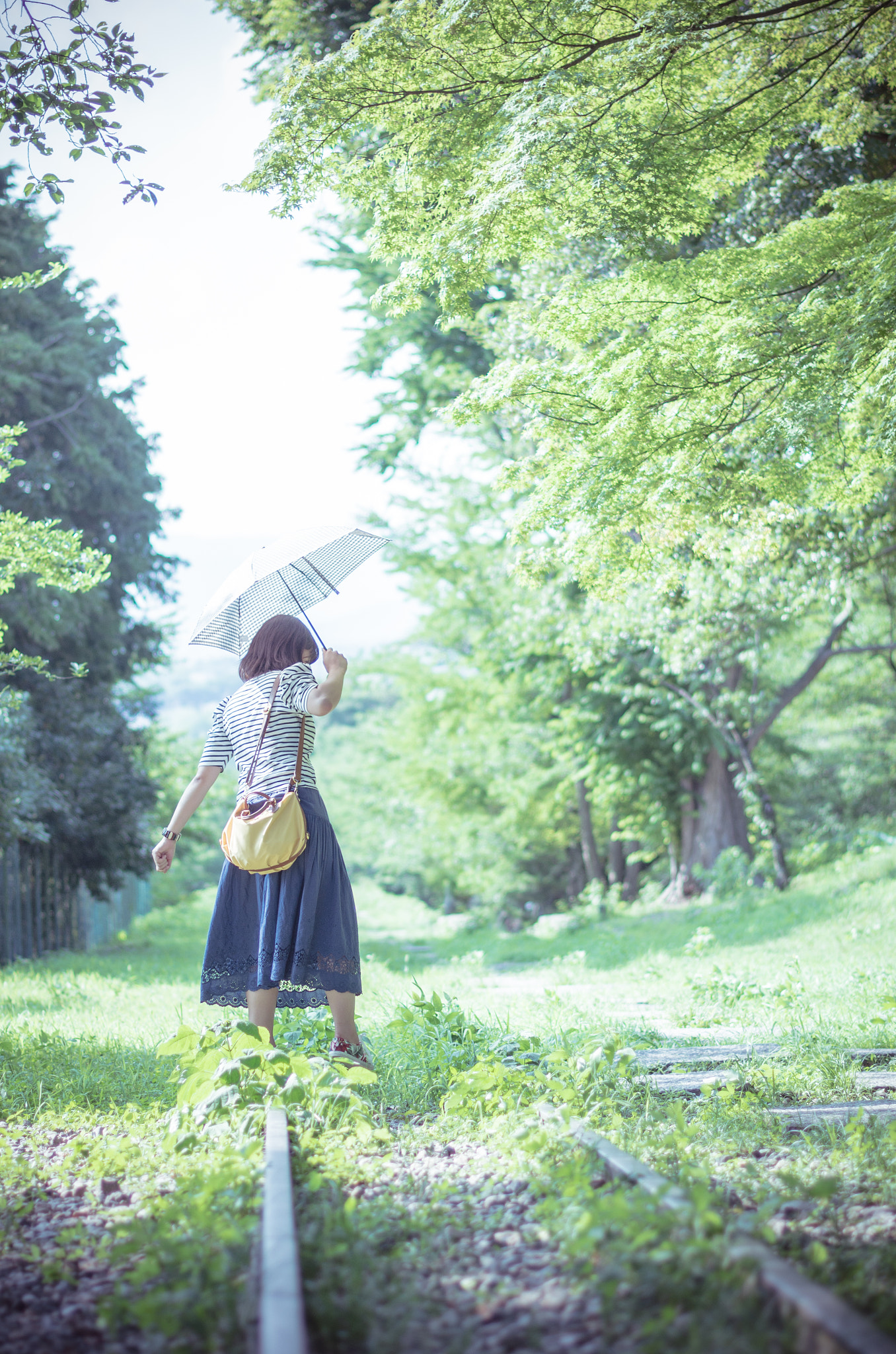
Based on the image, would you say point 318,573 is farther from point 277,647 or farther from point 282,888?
point 282,888

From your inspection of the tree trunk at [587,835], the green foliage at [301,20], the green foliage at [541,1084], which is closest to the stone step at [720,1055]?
the green foliage at [541,1084]

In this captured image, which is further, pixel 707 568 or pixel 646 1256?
pixel 707 568

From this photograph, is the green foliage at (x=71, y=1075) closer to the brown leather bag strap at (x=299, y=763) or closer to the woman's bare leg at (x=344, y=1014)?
the woman's bare leg at (x=344, y=1014)

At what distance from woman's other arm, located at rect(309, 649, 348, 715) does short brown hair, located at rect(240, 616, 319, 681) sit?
0.19 meters

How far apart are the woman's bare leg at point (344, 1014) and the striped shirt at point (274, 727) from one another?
3.21 ft

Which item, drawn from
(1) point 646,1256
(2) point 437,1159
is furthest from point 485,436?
Result: (1) point 646,1256

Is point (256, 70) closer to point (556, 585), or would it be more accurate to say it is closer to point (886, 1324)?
point (556, 585)

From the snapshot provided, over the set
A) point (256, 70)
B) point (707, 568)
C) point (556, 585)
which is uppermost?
point (256, 70)

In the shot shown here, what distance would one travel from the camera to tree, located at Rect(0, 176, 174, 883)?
15008mm

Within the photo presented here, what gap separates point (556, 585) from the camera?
15.2m

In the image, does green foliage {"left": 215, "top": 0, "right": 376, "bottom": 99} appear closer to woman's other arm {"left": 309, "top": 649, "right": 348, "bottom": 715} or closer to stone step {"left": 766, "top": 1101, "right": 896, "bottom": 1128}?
woman's other arm {"left": 309, "top": 649, "right": 348, "bottom": 715}

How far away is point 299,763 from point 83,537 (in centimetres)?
1089

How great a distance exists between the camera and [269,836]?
4.39 meters

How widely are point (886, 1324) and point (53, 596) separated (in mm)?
14436
